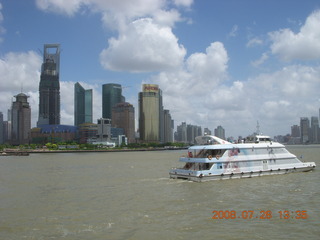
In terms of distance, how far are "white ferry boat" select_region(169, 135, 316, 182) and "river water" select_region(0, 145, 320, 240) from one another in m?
1.35

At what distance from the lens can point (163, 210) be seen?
2634 centimetres

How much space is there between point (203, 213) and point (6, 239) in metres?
13.5

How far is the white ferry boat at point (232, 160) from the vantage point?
40.0 m

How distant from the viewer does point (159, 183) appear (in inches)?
1569

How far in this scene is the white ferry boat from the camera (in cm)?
4004

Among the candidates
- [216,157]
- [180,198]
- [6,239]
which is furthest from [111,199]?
[216,157]

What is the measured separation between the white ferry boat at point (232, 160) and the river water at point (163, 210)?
1.35m

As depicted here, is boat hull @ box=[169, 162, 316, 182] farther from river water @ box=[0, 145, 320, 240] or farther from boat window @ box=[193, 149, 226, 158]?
boat window @ box=[193, 149, 226, 158]

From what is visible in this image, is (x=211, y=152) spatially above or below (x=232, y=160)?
above

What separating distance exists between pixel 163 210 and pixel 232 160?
1769cm
